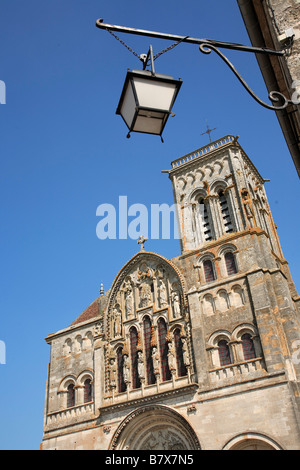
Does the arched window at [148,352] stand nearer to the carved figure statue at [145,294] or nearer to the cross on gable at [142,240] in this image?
the carved figure statue at [145,294]

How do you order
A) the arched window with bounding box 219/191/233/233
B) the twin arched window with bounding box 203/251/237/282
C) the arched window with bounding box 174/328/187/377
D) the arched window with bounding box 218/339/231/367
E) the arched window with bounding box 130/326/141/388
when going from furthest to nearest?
the arched window with bounding box 219/191/233/233 → the arched window with bounding box 130/326/141/388 → the twin arched window with bounding box 203/251/237/282 → the arched window with bounding box 174/328/187/377 → the arched window with bounding box 218/339/231/367

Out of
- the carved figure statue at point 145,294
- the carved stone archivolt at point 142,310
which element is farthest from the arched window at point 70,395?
the carved figure statue at point 145,294

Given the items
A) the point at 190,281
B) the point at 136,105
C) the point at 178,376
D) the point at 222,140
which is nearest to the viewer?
the point at 136,105

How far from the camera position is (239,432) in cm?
1767

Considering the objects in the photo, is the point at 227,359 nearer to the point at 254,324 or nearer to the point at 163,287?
the point at 254,324

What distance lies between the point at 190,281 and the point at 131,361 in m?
5.04

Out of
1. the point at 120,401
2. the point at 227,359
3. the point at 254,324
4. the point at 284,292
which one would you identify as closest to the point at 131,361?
the point at 120,401

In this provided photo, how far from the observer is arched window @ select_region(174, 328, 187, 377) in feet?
68.1

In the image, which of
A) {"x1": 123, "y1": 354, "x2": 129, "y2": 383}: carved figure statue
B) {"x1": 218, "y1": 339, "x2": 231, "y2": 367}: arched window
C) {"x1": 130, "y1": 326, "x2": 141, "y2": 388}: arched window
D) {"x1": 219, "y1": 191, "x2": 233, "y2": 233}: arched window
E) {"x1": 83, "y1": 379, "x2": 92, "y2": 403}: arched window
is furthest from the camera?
{"x1": 83, "y1": 379, "x2": 92, "y2": 403}: arched window

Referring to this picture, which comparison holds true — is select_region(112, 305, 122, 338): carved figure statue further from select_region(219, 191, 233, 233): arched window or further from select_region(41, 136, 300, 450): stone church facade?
select_region(219, 191, 233, 233): arched window

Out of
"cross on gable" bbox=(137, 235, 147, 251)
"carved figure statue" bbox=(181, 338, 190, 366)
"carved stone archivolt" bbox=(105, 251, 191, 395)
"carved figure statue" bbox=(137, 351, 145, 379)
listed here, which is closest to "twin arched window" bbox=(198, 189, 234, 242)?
"carved stone archivolt" bbox=(105, 251, 191, 395)

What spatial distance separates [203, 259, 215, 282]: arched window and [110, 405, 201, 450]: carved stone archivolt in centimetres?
639

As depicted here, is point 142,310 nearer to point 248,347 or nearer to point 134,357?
point 134,357

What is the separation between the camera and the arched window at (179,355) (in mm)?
20750
